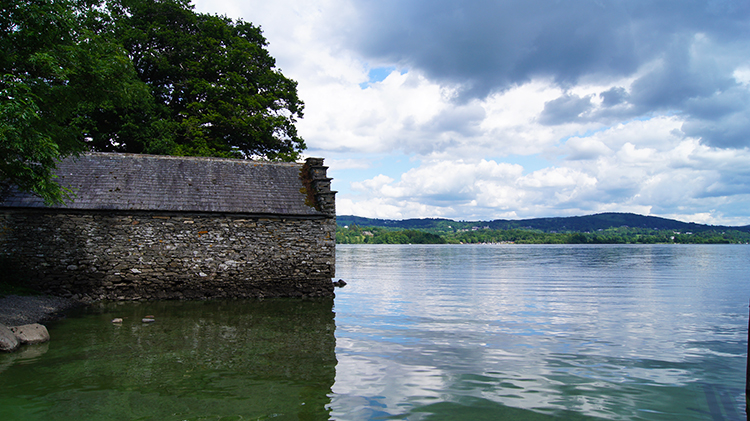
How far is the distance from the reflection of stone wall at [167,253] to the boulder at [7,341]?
7.02 m

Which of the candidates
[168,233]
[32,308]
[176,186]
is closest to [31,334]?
[32,308]

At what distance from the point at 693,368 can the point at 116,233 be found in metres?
18.5

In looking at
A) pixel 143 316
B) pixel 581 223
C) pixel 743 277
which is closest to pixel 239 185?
pixel 143 316

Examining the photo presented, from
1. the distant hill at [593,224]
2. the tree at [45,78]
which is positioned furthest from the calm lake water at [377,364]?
the distant hill at [593,224]

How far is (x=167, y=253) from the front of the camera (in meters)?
17.3

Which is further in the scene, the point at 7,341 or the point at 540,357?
the point at 540,357

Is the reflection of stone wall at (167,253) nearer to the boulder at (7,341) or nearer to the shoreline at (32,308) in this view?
the shoreline at (32,308)

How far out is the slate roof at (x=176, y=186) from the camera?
56.6 feet

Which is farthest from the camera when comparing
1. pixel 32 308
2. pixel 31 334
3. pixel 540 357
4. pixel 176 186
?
pixel 176 186

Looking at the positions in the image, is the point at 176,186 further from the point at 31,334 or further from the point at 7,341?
the point at 7,341

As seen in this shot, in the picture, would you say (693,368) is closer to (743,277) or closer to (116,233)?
(116,233)

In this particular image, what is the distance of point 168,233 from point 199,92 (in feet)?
47.4

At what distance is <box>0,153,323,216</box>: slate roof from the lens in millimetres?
17266

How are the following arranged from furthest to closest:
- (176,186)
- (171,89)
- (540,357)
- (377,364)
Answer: (171,89) < (176,186) < (540,357) < (377,364)
